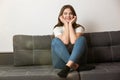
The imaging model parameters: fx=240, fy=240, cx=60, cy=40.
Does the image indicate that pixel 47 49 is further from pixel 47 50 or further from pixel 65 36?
pixel 65 36

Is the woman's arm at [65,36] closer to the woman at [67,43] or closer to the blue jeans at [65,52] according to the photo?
the woman at [67,43]

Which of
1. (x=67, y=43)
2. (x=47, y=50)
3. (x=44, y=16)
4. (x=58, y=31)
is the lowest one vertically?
(x=47, y=50)

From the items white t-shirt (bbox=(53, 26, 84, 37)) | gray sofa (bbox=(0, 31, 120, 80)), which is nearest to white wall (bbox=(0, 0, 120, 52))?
gray sofa (bbox=(0, 31, 120, 80))

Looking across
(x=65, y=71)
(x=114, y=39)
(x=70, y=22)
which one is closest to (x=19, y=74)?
(x=65, y=71)

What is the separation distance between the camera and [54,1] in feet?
10.5

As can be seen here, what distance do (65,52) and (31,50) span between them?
1.81 feet

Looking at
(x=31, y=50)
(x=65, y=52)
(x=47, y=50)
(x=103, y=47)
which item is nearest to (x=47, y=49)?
(x=47, y=50)

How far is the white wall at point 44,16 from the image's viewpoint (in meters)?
3.17

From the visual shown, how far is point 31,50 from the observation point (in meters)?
2.95

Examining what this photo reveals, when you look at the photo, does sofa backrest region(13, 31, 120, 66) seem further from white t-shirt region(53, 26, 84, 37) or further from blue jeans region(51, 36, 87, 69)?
blue jeans region(51, 36, 87, 69)

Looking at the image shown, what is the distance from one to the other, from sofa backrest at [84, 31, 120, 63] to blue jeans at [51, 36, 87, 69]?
0.40 m

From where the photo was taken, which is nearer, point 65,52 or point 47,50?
point 65,52

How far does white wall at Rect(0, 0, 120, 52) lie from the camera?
10.4ft

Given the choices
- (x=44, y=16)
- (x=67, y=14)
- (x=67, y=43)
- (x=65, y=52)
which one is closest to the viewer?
(x=65, y=52)
